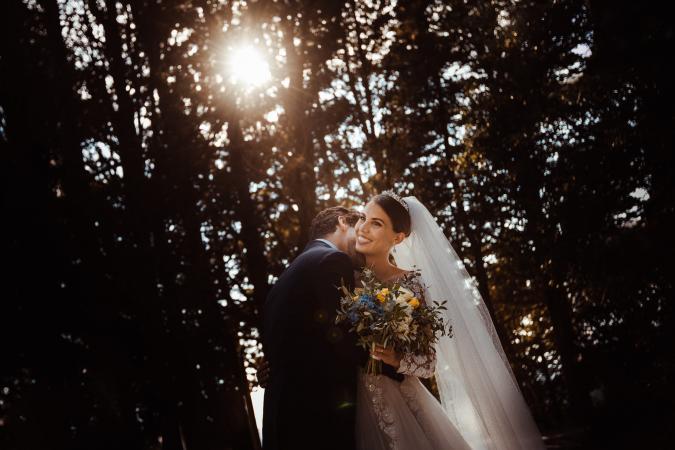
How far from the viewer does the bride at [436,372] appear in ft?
13.1

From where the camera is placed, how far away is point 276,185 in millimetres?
14023

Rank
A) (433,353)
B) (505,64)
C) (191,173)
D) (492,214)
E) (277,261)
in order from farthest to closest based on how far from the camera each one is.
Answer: (277,261), (492,214), (191,173), (505,64), (433,353)

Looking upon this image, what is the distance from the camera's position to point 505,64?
10875mm

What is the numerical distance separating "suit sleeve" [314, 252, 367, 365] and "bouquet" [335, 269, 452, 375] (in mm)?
53

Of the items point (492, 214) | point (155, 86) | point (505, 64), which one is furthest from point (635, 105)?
point (155, 86)

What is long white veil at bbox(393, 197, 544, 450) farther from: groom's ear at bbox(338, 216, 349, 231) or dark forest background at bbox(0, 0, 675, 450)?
dark forest background at bbox(0, 0, 675, 450)

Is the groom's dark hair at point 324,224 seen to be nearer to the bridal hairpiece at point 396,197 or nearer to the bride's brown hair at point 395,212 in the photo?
the bride's brown hair at point 395,212

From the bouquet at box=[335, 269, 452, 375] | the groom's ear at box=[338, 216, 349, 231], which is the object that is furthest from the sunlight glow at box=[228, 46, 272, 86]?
the bouquet at box=[335, 269, 452, 375]

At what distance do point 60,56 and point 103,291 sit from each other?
3.87 meters

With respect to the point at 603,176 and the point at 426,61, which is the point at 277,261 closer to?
the point at 426,61

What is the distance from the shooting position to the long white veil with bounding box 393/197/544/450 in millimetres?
4328

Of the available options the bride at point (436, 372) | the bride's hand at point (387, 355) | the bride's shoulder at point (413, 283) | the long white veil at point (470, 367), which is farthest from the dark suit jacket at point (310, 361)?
the long white veil at point (470, 367)

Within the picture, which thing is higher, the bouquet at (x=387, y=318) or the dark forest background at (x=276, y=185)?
the dark forest background at (x=276, y=185)

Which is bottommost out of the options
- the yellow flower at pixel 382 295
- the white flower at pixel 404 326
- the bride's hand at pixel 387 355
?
the bride's hand at pixel 387 355
